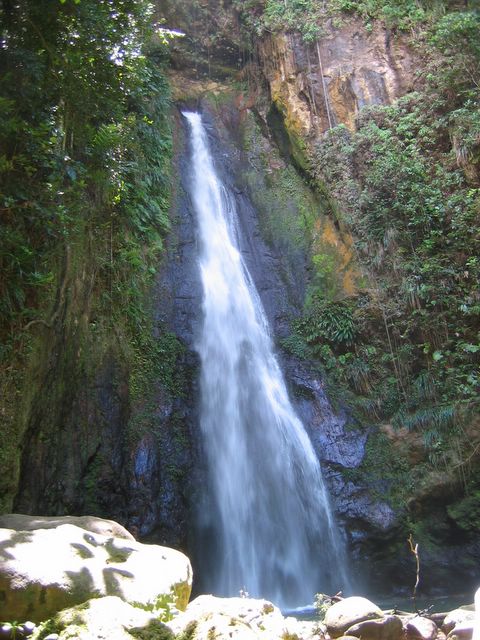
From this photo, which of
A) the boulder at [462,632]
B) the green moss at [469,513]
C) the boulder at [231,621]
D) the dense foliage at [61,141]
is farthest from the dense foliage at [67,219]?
the green moss at [469,513]

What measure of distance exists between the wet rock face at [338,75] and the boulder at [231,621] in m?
13.0

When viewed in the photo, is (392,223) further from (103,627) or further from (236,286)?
(103,627)

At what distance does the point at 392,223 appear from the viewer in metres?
12.0

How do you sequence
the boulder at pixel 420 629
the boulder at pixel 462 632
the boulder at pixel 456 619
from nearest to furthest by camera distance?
1. the boulder at pixel 462 632
2. the boulder at pixel 420 629
3. the boulder at pixel 456 619

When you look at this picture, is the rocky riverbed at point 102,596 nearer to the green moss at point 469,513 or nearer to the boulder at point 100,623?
the boulder at point 100,623

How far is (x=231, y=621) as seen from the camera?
301 centimetres

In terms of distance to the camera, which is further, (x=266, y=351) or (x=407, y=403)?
(x=266, y=351)

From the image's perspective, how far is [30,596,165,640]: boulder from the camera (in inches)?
112

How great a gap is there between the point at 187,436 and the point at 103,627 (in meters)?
7.01

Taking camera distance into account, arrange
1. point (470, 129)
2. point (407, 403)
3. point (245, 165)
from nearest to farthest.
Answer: point (407, 403) → point (470, 129) → point (245, 165)

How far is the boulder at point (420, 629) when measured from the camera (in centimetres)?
503

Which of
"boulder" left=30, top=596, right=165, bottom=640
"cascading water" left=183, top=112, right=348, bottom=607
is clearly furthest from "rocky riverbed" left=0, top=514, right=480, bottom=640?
"cascading water" left=183, top=112, right=348, bottom=607

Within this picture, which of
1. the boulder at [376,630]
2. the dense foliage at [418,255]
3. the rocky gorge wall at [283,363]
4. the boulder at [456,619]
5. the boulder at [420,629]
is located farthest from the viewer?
the dense foliage at [418,255]

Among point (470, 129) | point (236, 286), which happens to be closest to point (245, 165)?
point (236, 286)
